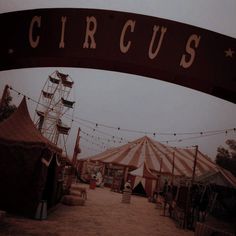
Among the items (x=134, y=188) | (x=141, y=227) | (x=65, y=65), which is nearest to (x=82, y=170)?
(x=134, y=188)

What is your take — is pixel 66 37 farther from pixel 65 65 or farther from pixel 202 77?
pixel 202 77

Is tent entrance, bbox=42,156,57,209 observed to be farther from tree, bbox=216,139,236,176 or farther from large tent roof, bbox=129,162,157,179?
tree, bbox=216,139,236,176

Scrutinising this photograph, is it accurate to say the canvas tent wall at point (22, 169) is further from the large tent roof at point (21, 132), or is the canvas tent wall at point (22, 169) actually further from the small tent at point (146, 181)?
the small tent at point (146, 181)

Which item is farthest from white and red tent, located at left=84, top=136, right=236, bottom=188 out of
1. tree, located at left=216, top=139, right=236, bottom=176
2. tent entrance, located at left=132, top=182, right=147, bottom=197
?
tree, located at left=216, top=139, right=236, bottom=176

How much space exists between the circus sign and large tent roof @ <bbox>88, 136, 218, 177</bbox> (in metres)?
18.9

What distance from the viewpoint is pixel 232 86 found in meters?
3.22

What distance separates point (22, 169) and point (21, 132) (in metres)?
1.08

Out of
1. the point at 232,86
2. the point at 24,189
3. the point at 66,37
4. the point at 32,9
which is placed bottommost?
the point at 24,189

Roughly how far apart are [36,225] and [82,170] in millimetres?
22864

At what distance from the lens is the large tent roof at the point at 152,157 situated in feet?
74.8

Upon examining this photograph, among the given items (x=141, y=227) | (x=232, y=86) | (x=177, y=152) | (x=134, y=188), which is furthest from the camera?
(x=177, y=152)

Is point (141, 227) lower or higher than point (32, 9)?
lower

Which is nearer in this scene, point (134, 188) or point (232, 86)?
point (232, 86)

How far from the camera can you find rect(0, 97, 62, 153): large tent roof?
7.71 m
